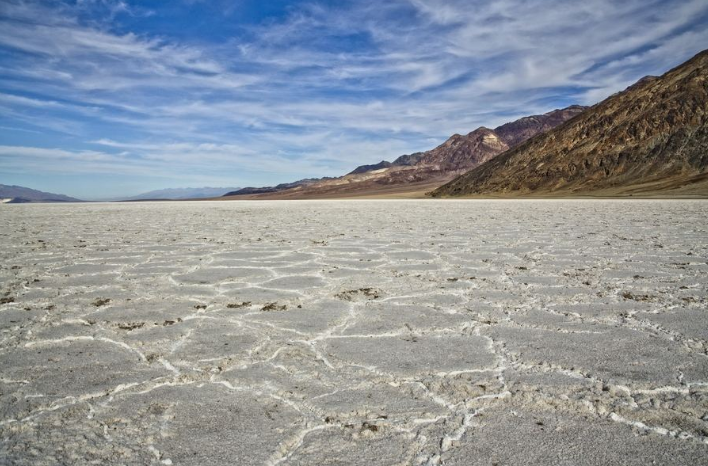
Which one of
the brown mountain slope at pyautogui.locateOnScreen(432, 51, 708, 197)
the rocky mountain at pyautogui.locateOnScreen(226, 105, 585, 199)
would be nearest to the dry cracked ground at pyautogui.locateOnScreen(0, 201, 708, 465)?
the brown mountain slope at pyautogui.locateOnScreen(432, 51, 708, 197)

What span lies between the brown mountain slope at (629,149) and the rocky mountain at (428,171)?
40.4 metres

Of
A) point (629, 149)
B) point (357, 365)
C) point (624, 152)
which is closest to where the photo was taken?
point (357, 365)

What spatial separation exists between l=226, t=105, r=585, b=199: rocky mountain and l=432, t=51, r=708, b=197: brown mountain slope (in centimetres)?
4040

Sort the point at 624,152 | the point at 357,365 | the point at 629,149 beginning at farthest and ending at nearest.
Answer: the point at 624,152
the point at 629,149
the point at 357,365

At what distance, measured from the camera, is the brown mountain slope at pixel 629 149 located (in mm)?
40625

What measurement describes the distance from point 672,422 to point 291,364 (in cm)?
188

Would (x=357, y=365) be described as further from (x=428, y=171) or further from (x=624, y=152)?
(x=428, y=171)

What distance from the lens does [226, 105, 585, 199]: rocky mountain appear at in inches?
4154

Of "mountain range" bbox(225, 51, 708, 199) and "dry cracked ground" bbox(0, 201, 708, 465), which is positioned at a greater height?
"mountain range" bbox(225, 51, 708, 199)

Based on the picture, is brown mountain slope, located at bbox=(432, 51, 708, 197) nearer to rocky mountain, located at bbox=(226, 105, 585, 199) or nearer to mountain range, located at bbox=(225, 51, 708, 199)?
mountain range, located at bbox=(225, 51, 708, 199)

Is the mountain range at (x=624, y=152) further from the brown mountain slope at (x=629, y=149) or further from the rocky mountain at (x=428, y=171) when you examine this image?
the rocky mountain at (x=428, y=171)

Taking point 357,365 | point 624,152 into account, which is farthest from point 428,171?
point 357,365

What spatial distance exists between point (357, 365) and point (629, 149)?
51.7 meters

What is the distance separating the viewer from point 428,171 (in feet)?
382
